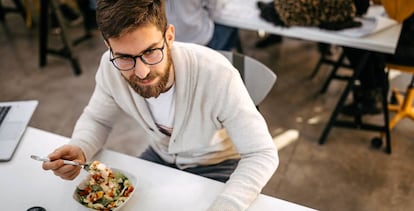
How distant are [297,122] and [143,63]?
1.58 metres

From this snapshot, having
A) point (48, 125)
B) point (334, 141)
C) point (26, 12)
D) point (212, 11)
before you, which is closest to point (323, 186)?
point (334, 141)

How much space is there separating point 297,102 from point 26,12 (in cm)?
248

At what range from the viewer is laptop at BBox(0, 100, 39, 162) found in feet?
4.36

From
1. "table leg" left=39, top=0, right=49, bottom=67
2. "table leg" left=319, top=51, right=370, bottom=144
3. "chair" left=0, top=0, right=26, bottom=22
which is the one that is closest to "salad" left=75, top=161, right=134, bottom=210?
"table leg" left=319, top=51, right=370, bottom=144

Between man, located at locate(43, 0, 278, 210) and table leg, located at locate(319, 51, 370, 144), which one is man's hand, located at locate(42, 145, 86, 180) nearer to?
man, located at locate(43, 0, 278, 210)

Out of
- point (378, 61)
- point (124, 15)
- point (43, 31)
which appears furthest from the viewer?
point (43, 31)

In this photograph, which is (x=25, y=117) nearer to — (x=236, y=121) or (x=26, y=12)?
(x=236, y=121)

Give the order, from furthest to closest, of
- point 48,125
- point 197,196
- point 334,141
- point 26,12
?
point 26,12
point 48,125
point 334,141
point 197,196

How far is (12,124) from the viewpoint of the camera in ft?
4.63

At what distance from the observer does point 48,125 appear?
264 cm

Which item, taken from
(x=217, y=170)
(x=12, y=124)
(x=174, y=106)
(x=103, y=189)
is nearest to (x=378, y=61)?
(x=217, y=170)

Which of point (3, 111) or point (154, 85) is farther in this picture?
point (3, 111)

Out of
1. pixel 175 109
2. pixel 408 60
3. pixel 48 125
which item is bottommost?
pixel 48 125

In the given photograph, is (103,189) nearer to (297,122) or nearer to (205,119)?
(205,119)
